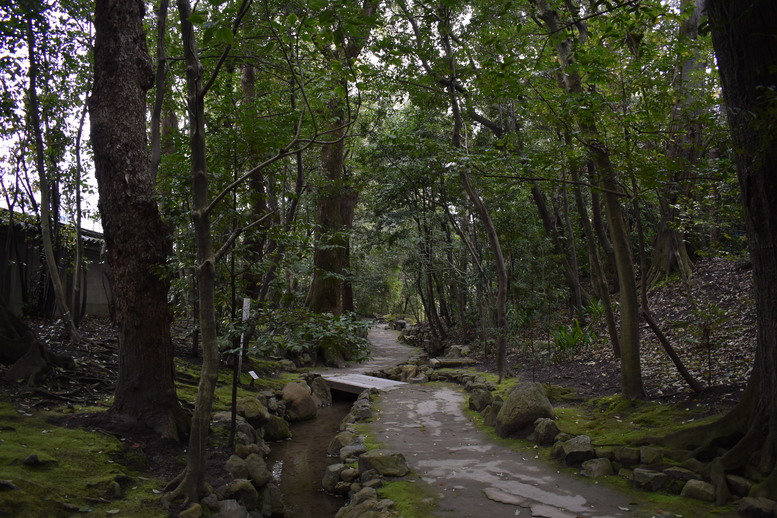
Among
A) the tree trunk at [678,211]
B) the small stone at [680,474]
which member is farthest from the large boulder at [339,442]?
the tree trunk at [678,211]

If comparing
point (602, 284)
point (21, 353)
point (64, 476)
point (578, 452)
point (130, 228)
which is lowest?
point (578, 452)

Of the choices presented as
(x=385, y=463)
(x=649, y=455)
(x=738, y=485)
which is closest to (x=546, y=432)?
(x=649, y=455)

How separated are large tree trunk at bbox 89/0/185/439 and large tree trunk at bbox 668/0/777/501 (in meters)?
4.97

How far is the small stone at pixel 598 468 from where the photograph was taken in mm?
4547

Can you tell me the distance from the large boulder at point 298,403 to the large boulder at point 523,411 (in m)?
3.95

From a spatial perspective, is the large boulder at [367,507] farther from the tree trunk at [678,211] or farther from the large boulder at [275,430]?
the tree trunk at [678,211]

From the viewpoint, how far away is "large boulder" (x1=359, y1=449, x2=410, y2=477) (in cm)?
501

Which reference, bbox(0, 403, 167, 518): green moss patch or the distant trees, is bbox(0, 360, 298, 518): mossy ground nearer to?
bbox(0, 403, 167, 518): green moss patch

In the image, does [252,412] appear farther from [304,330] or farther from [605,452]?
[605,452]

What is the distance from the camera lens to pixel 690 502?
3.77m

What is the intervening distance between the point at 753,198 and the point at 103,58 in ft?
20.0

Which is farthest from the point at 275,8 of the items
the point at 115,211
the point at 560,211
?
the point at 560,211

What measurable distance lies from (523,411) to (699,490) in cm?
244

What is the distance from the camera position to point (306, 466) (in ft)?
21.1
